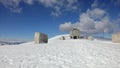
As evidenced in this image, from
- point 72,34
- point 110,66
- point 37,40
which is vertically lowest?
point 110,66

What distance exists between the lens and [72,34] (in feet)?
168

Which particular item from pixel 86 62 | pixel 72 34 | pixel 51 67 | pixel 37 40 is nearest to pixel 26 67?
pixel 51 67

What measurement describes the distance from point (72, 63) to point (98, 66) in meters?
2.10

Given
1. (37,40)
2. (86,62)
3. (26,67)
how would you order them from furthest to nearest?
(37,40) < (86,62) < (26,67)

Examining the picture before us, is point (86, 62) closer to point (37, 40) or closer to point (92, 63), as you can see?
point (92, 63)

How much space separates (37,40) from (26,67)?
18005mm

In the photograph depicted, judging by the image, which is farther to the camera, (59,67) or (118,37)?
(118,37)

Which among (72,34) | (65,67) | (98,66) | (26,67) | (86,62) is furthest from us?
(72,34)

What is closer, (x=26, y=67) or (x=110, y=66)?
(x=26, y=67)

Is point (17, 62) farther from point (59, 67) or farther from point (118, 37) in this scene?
point (118, 37)

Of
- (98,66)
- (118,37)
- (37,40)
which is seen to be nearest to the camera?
(98,66)

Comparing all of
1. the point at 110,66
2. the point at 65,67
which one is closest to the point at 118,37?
the point at 110,66

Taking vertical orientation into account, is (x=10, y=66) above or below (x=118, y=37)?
below

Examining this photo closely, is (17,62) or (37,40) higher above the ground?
A: (37,40)
